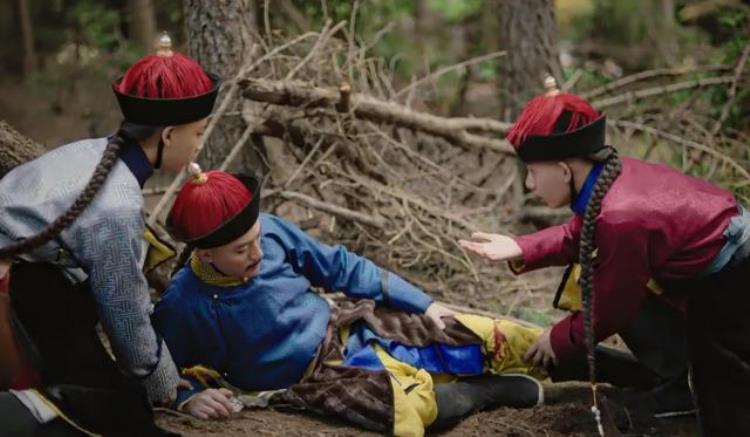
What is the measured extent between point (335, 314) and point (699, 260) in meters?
1.32

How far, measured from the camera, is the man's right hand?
138 inches

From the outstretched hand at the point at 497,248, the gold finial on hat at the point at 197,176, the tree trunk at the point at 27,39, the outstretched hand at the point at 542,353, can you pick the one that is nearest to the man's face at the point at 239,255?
the gold finial on hat at the point at 197,176

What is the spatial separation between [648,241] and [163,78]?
1.66 metres

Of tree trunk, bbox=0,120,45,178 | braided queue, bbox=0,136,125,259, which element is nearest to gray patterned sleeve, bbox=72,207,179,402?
braided queue, bbox=0,136,125,259

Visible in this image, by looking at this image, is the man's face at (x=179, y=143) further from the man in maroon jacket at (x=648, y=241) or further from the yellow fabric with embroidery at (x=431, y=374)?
the man in maroon jacket at (x=648, y=241)

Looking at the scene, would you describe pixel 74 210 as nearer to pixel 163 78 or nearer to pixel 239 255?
pixel 163 78

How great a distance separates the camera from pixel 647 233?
11.1 feet

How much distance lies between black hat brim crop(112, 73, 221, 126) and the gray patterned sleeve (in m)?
0.29

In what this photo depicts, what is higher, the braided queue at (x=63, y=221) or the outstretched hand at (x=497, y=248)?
the braided queue at (x=63, y=221)

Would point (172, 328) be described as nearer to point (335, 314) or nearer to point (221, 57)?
point (335, 314)

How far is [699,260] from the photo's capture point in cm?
349

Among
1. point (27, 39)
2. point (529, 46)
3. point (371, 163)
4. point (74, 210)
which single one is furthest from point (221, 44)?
point (27, 39)

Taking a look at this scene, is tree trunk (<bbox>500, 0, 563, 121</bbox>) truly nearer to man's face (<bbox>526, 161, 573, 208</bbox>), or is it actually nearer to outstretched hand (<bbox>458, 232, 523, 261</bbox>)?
outstretched hand (<bbox>458, 232, 523, 261</bbox>)

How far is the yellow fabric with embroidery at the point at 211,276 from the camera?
139 inches
